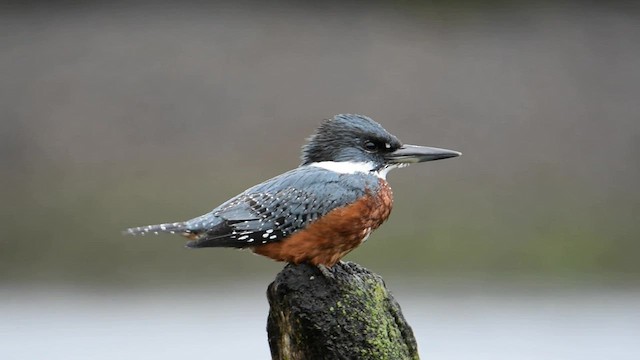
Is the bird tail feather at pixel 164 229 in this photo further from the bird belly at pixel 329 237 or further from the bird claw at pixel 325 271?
the bird claw at pixel 325 271

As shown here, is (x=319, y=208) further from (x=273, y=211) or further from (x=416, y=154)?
(x=416, y=154)

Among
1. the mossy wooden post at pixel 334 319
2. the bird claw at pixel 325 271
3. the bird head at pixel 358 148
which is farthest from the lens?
the bird head at pixel 358 148

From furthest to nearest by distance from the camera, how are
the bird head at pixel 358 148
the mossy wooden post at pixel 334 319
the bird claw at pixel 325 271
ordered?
the bird head at pixel 358 148 < the bird claw at pixel 325 271 < the mossy wooden post at pixel 334 319

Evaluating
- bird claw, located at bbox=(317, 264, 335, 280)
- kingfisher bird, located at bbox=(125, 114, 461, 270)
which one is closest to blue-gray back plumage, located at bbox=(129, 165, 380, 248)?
kingfisher bird, located at bbox=(125, 114, 461, 270)

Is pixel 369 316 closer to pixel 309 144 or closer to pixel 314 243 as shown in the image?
pixel 314 243

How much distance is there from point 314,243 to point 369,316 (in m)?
0.31

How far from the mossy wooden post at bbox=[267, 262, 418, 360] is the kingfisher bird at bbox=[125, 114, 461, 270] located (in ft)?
0.32

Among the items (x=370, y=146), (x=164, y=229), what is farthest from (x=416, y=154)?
(x=164, y=229)

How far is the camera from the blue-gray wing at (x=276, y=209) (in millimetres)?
2830

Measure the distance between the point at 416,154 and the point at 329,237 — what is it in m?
0.48

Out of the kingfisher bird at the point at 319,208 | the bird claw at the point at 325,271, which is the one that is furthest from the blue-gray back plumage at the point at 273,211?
the bird claw at the point at 325,271

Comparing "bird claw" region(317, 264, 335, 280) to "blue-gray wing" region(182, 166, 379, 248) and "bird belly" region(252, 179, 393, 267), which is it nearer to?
"bird belly" region(252, 179, 393, 267)

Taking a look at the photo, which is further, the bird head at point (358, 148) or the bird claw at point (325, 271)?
the bird head at point (358, 148)

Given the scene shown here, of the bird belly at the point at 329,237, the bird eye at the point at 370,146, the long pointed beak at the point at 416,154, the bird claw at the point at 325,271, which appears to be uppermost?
the bird eye at the point at 370,146
